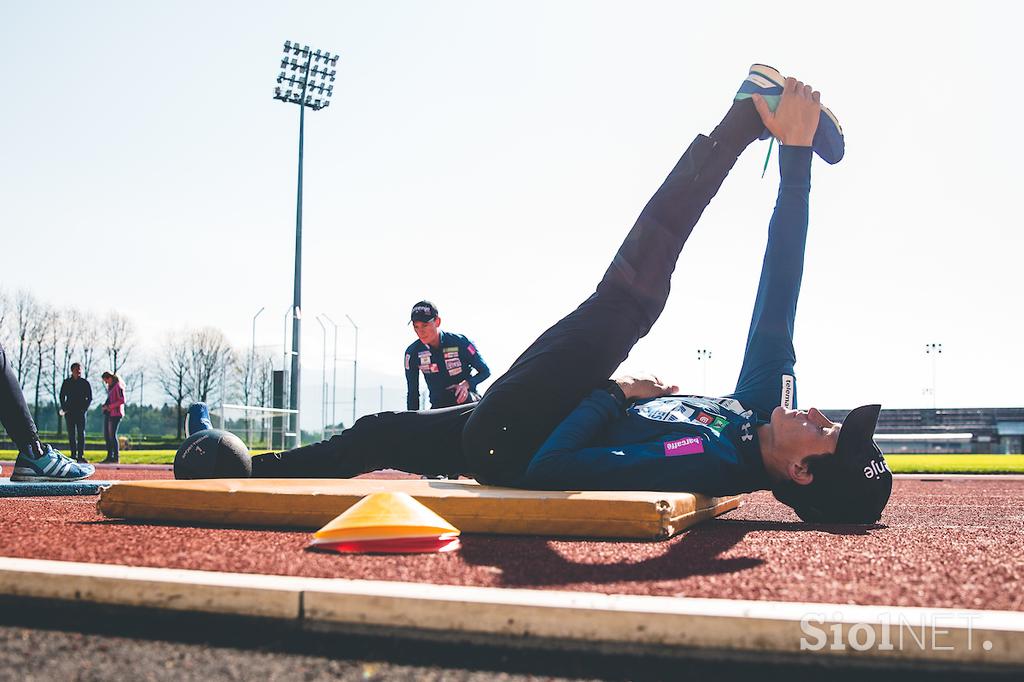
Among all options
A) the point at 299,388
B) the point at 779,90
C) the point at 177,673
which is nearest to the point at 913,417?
the point at 299,388

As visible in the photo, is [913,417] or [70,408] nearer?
[70,408]

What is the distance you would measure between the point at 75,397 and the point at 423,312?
12427 mm

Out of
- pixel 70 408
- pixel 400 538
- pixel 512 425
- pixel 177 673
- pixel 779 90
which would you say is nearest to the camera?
pixel 177 673

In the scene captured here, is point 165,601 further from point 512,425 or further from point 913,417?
point 913,417

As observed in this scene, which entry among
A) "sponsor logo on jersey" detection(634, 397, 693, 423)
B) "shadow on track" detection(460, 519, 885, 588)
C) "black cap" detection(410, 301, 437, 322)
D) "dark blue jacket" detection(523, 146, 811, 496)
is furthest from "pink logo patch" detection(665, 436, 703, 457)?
"black cap" detection(410, 301, 437, 322)

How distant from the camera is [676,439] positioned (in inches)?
151

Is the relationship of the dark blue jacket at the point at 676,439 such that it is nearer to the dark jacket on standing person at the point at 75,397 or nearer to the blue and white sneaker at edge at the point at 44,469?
the blue and white sneaker at edge at the point at 44,469

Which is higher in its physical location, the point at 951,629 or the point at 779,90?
the point at 779,90

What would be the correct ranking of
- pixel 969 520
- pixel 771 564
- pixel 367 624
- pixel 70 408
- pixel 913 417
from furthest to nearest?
pixel 913 417 < pixel 70 408 < pixel 969 520 < pixel 771 564 < pixel 367 624

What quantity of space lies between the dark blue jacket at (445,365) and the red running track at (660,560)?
4.54m

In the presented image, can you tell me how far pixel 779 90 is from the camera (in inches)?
186

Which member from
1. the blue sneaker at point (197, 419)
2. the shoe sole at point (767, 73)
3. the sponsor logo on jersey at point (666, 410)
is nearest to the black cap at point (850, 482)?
the sponsor logo on jersey at point (666, 410)

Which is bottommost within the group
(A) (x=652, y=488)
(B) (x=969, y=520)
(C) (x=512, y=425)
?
(B) (x=969, y=520)

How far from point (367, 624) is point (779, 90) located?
3.97 meters
